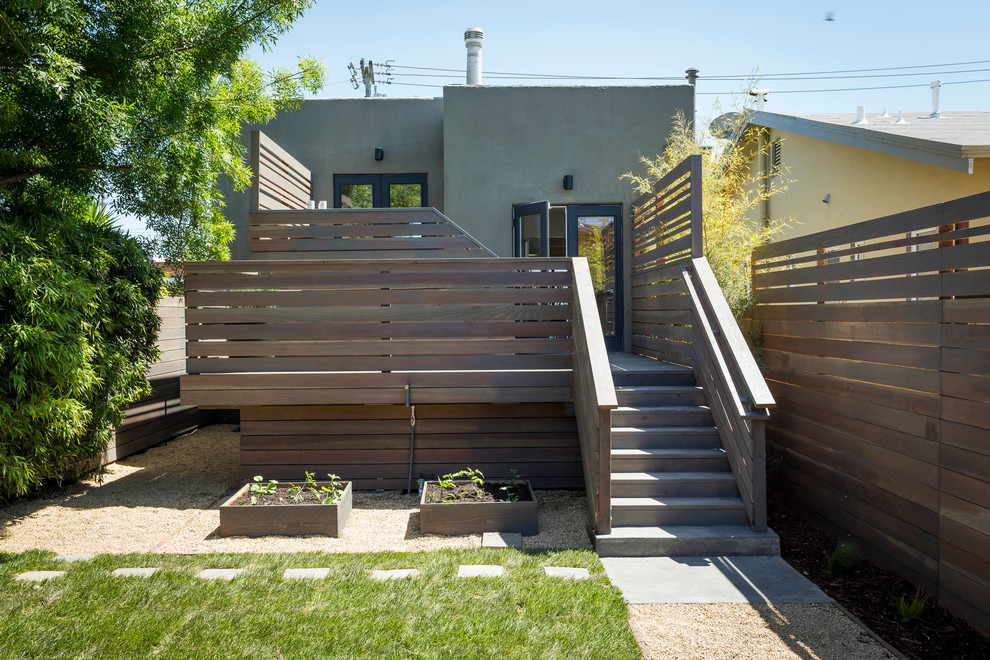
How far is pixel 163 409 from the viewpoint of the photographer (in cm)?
830

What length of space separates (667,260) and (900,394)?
3025 millimetres

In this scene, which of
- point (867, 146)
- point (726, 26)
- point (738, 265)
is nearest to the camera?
point (738, 265)

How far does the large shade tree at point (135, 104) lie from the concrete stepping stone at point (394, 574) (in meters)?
3.94

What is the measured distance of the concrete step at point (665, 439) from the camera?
5047mm

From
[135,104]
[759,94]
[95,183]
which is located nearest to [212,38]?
[135,104]

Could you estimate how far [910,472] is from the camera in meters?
3.85

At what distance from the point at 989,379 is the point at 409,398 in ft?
13.2

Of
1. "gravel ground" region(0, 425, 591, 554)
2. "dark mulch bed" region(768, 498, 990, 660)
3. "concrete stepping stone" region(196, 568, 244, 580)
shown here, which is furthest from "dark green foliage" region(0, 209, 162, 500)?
"dark mulch bed" region(768, 498, 990, 660)

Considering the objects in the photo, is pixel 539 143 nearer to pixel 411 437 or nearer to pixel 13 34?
pixel 411 437

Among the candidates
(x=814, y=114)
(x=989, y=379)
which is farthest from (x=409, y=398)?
(x=814, y=114)

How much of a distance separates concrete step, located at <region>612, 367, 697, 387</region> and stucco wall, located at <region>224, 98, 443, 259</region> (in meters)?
4.81

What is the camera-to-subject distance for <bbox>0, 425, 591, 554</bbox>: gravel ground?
15.0 ft

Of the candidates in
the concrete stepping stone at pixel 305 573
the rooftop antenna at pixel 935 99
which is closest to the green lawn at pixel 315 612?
the concrete stepping stone at pixel 305 573

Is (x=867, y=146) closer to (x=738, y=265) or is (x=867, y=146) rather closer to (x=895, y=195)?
(x=895, y=195)
